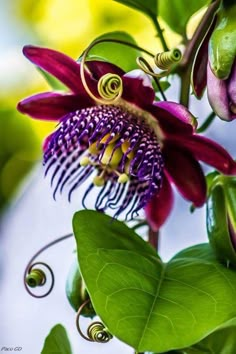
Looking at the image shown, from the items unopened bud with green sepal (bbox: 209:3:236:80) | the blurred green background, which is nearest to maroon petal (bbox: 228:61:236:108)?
unopened bud with green sepal (bbox: 209:3:236:80)

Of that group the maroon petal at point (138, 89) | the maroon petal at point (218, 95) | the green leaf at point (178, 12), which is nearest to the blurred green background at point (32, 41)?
the green leaf at point (178, 12)

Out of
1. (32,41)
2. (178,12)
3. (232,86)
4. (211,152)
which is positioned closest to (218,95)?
(232,86)

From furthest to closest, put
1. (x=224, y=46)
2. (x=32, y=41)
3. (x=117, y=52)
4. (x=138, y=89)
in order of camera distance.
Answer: (x=32, y=41) < (x=117, y=52) < (x=138, y=89) < (x=224, y=46)

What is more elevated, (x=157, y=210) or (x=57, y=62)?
(x=57, y=62)

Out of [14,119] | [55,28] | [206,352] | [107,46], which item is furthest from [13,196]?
[206,352]

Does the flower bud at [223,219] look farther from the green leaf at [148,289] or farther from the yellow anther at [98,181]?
the yellow anther at [98,181]

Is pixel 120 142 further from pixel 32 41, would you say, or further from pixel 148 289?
pixel 32 41

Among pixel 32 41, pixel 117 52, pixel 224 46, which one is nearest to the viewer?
pixel 224 46

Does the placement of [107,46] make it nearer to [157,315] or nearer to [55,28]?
[157,315]
